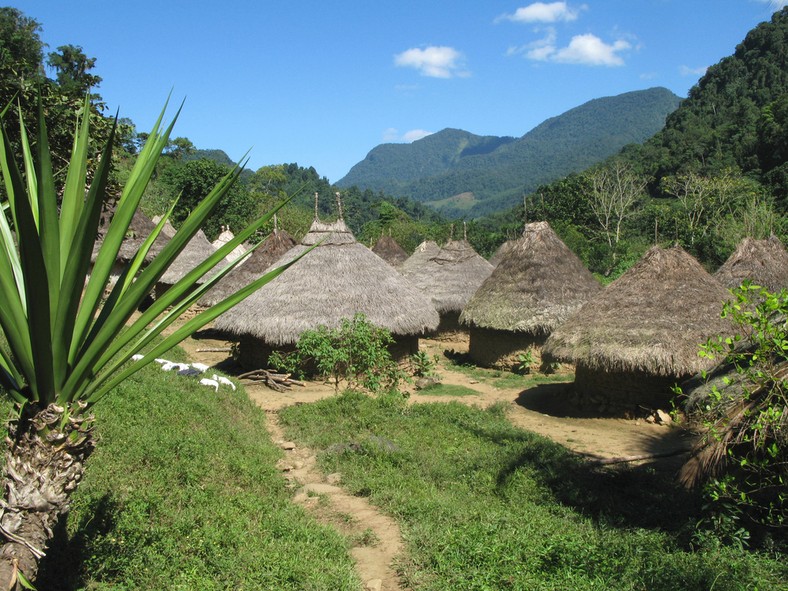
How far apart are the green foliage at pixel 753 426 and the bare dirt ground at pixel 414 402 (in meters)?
2.28

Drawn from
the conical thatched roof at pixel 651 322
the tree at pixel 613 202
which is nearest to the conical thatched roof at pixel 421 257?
the conical thatched roof at pixel 651 322

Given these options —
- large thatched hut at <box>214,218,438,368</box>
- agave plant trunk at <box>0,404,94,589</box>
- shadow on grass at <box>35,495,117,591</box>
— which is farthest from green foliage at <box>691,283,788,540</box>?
large thatched hut at <box>214,218,438,368</box>

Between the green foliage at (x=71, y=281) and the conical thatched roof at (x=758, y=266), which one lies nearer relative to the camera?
the green foliage at (x=71, y=281)

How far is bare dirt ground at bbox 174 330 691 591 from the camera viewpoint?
5.08 metres

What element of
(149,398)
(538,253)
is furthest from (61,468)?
(538,253)

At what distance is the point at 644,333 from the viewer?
32.3 feet

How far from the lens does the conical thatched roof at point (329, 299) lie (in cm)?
1198

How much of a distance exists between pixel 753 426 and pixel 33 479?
4134mm

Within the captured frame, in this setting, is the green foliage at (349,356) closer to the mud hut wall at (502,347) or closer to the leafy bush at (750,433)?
the mud hut wall at (502,347)

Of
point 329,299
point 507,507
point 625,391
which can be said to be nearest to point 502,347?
point 329,299

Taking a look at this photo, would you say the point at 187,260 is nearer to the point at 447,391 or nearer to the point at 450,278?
the point at 450,278

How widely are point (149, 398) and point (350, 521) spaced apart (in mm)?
2857

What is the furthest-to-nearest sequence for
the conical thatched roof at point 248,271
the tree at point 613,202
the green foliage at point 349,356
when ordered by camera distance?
the tree at point 613,202 → the conical thatched roof at point 248,271 → the green foliage at point 349,356

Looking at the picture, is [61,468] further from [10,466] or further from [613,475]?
[613,475]
